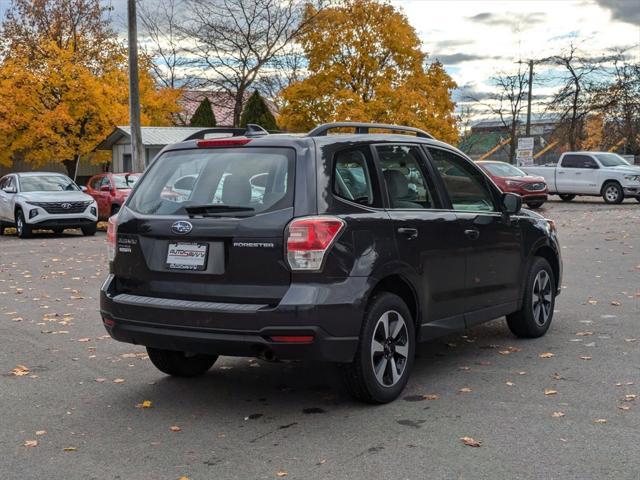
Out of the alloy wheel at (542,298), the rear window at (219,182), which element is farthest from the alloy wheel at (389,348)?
the alloy wheel at (542,298)

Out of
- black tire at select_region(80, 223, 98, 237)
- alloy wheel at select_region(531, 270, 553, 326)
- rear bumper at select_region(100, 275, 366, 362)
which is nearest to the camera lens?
rear bumper at select_region(100, 275, 366, 362)

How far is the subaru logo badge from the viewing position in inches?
216

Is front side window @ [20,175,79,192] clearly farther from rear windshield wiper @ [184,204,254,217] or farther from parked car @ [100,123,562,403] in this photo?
rear windshield wiper @ [184,204,254,217]

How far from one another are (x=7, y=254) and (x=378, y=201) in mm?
13078

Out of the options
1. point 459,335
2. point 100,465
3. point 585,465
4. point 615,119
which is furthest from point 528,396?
point 615,119

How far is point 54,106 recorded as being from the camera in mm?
38844

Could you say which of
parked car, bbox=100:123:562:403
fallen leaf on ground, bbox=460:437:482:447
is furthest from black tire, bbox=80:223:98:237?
fallen leaf on ground, bbox=460:437:482:447

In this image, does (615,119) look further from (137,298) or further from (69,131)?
(137,298)

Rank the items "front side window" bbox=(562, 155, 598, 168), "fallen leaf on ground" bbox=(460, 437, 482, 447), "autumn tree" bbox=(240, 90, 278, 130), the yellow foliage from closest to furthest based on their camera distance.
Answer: "fallen leaf on ground" bbox=(460, 437, 482, 447) < "front side window" bbox=(562, 155, 598, 168) < the yellow foliage < "autumn tree" bbox=(240, 90, 278, 130)

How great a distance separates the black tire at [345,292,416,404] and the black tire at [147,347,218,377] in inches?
59.5

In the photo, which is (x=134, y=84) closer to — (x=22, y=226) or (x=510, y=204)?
(x=22, y=226)

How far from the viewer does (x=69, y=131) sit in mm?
39562

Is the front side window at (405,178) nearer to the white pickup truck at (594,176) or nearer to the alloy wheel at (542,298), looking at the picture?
the alloy wheel at (542,298)

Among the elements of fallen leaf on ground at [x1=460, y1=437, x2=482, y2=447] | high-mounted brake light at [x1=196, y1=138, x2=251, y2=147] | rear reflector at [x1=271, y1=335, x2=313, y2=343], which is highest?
high-mounted brake light at [x1=196, y1=138, x2=251, y2=147]
